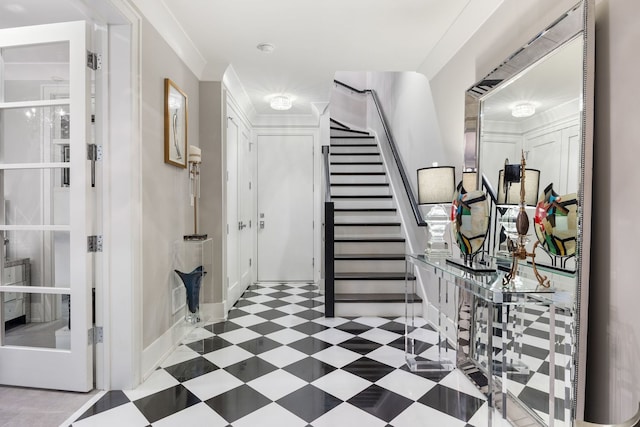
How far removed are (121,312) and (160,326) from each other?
0.48 metres

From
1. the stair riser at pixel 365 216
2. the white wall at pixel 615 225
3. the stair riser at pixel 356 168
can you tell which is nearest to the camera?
the white wall at pixel 615 225

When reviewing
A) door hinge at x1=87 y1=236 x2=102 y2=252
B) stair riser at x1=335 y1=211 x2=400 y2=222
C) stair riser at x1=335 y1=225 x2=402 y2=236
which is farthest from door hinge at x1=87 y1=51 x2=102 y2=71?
stair riser at x1=335 y1=211 x2=400 y2=222

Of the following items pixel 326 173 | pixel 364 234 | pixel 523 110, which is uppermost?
pixel 523 110

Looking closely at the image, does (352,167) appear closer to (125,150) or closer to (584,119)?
(125,150)

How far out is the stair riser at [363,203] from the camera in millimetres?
5141

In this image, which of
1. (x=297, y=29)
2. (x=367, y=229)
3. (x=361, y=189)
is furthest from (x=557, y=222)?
(x=361, y=189)

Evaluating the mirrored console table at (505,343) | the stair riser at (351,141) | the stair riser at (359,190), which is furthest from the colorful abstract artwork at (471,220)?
the stair riser at (351,141)

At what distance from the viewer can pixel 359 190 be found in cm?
542

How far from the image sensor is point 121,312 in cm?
214

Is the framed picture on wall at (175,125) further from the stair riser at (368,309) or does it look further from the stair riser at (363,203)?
the stair riser at (363,203)

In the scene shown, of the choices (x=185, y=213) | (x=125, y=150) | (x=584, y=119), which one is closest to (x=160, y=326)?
(x=185, y=213)

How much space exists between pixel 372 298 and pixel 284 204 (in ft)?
7.29

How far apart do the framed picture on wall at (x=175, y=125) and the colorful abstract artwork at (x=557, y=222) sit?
239 centimetres

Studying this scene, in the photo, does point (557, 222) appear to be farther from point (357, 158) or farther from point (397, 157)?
point (357, 158)
